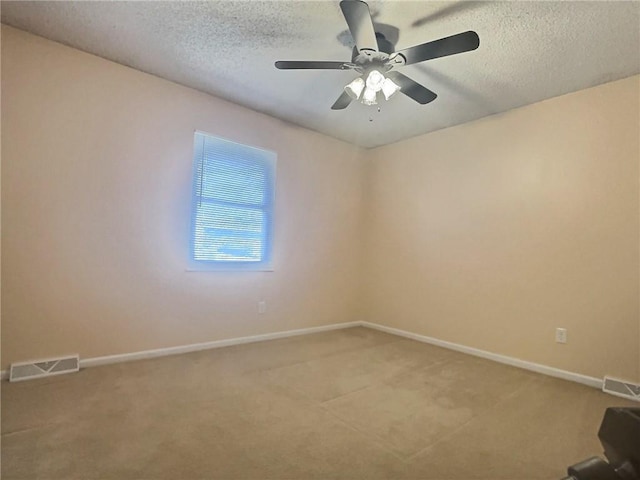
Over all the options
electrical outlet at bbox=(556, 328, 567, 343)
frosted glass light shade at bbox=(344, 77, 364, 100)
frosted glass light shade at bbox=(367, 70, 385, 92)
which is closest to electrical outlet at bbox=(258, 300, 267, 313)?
frosted glass light shade at bbox=(344, 77, 364, 100)

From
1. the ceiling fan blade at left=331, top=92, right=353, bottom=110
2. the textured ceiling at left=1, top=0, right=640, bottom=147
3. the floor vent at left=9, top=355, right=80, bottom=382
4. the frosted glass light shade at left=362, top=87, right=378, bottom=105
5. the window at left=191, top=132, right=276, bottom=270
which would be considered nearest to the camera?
the textured ceiling at left=1, top=0, right=640, bottom=147

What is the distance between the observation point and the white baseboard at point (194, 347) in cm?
272

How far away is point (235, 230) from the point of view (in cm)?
349

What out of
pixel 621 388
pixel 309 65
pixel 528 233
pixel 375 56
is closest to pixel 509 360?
pixel 621 388

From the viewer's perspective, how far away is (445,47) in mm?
1824

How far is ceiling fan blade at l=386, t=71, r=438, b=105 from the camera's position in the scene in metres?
2.27

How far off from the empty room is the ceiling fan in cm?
2

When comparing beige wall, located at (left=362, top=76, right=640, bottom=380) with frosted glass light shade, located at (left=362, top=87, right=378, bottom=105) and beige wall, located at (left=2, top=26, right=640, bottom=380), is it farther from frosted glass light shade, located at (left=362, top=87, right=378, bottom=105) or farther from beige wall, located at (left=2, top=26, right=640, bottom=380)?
frosted glass light shade, located at (left=362, top=87, right=378, bottom=105)

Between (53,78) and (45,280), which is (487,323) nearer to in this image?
(45,280)

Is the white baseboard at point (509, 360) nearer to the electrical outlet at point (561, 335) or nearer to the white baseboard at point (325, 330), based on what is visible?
the white baseboard at point (325, 330)

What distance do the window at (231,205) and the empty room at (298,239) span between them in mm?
25

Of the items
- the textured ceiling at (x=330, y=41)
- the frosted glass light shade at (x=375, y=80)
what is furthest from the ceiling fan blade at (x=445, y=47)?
the textured ceiling at (x=330, y=41)

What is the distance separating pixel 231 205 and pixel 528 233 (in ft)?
9.63

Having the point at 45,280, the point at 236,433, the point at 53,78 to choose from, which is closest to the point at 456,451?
the point at 236,433
